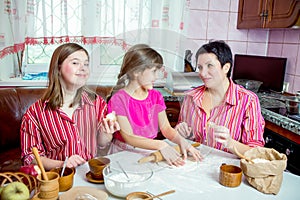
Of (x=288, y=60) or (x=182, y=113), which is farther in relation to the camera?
(x=288, y=60)

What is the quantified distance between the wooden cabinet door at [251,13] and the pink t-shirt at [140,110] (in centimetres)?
180

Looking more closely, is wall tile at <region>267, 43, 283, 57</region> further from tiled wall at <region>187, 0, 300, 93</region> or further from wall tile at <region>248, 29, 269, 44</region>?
wall tile at <region>248, 29, 269, 44</region>

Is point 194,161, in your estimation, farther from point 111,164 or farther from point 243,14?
point 243,14

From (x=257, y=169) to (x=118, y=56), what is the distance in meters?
0.61

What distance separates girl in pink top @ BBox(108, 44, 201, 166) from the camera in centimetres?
98

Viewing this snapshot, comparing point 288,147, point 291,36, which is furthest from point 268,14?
point 288,147

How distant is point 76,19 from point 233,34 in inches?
59.1

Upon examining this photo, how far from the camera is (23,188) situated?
0.81 m

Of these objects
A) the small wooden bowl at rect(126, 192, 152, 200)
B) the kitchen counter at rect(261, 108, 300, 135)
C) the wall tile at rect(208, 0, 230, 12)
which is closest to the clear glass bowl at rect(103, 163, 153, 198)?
the small wooden bowl at rect(126, 192, 152, 200)

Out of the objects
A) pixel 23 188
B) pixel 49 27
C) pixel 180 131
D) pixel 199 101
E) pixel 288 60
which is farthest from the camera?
pixel 288 60

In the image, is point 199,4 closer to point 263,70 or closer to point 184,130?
point 263,70

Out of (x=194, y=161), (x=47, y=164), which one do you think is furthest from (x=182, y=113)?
(x=47, y=164)

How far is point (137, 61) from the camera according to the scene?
969mm

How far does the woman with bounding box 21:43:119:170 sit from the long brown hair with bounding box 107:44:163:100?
0.21 meters
